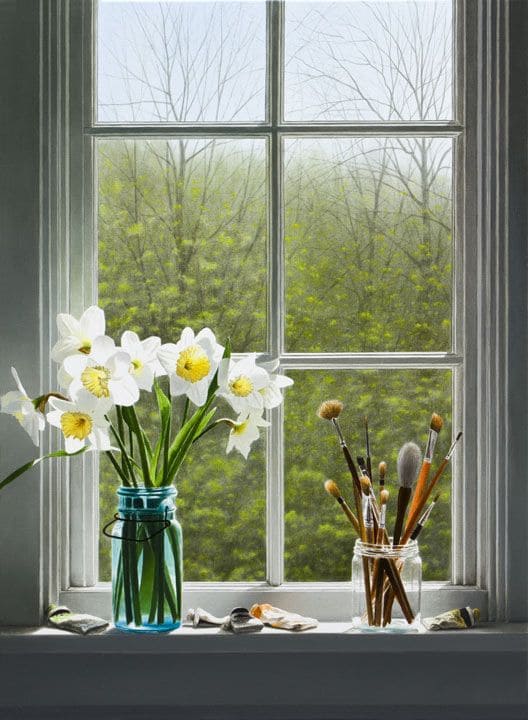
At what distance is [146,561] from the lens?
116 cm

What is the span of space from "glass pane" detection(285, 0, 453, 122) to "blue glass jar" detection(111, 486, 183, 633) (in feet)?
2.31

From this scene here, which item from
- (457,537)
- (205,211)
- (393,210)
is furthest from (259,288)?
(457,537)

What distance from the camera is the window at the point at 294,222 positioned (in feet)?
4.36

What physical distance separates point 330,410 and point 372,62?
61 cm

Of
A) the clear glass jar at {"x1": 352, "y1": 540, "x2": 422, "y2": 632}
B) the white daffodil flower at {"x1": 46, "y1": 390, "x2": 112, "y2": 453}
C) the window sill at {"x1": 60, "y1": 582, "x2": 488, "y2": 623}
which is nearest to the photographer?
the white daffodil flower at {"x1": 46, "y1": 390, "x2": 112, "y2": 453}

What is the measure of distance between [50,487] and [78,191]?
0.50 m

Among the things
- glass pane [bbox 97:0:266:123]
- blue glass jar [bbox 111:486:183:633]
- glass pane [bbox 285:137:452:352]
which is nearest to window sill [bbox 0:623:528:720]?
blue glass jar [bbox 111:486:183:633]

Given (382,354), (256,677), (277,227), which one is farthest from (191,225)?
(256,677)

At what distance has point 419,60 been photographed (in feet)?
4.41

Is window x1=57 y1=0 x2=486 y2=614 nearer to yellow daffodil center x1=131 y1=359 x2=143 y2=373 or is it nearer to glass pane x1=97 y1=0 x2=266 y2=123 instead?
glass pane x1=97 y1=0 x2=266 y2=123

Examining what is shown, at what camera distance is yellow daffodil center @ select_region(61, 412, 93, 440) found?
1094 millimetres

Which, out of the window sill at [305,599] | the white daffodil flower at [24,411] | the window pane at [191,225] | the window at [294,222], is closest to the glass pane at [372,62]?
the window at [294,222]

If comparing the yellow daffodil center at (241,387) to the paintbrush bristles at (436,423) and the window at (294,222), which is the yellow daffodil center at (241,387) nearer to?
the window at (294,222)

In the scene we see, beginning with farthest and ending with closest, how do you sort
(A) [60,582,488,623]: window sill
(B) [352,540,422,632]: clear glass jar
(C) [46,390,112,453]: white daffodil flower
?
(A) [60,582,488,623]: window sill < (B) [352,540,422,632]: clear glass jar < (C) [46,390,112,453]: white daffodil flower
